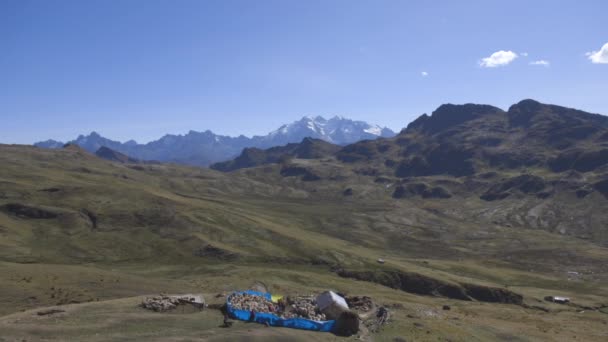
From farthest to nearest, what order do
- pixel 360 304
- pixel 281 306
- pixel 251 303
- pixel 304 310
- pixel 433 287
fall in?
1. pixel 433 287
2. pixel 360 304
3. pixel 281 306
4. pixel 251 303
5. pixel 304 310

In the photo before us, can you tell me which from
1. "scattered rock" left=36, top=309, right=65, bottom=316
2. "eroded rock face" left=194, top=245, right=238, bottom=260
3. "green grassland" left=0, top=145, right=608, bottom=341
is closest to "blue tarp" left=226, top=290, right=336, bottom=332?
"green grassland" left=0, top=145, right=608, bottom=341

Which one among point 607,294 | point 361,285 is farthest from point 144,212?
point 607,294

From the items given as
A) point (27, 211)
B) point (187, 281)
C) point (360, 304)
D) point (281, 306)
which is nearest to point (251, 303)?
point (281, 306)

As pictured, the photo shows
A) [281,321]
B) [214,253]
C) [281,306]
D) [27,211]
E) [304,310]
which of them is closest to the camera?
[281,321]

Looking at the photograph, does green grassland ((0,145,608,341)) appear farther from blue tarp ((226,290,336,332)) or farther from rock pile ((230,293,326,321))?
rock pile ((230,293,326,321))

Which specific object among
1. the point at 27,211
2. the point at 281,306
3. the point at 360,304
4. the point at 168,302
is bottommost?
the point at 27,211

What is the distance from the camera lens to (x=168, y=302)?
207 feet

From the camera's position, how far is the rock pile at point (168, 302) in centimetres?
6195

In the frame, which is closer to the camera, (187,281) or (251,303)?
(251,303)

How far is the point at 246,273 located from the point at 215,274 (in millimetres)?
8604

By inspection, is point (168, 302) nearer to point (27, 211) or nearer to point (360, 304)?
point (360, 304)

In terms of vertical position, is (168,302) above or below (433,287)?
above

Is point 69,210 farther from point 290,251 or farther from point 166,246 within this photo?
point 290,251

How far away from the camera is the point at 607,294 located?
177625 mm
